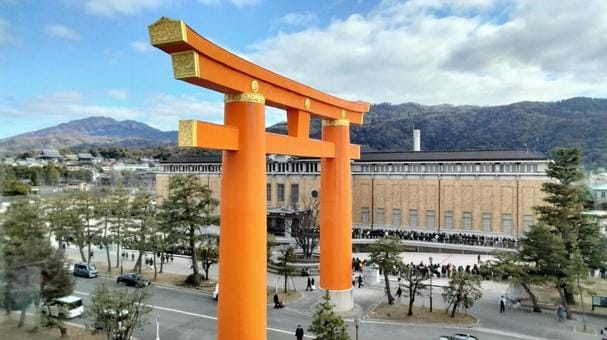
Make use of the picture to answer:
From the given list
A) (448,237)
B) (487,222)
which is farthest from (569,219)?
(487,222)

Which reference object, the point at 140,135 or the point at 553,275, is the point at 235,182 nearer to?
the point at 553,275

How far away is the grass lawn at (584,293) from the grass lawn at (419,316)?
17.5 feet

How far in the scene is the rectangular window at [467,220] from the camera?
138 ft

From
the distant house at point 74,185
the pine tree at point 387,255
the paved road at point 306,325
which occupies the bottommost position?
the paved road at point 306,325

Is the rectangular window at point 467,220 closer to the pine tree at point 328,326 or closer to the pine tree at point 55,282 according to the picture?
the pine tree at point 328,326

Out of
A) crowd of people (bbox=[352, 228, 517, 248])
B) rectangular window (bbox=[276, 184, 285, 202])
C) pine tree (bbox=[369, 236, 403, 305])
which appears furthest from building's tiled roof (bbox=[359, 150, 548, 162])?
pine tree (bbox=[369, 236, 403, 305])

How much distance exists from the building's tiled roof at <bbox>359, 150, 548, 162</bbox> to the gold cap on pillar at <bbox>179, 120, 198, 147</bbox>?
3545 centimetres

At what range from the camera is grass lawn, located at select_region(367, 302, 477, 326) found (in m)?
20.6

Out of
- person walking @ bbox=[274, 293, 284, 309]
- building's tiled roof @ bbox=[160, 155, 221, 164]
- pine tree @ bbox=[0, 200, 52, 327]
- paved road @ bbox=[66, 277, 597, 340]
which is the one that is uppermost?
building's tiled roof @ bbox=[160, 155, 221, 164]

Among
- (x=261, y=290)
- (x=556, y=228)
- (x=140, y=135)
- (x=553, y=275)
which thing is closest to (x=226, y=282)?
(x=261, y=290)

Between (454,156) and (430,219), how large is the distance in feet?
22.3

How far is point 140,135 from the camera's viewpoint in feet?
639

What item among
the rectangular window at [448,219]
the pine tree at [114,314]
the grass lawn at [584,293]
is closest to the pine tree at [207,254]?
the pine tree at [114,314]

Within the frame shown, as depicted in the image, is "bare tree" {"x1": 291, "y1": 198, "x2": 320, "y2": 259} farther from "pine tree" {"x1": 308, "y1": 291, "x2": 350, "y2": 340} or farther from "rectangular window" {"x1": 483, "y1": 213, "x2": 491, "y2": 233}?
"pine tree" {"x1": 308, "y1": 291, "x2": 350, "y2": 340}
